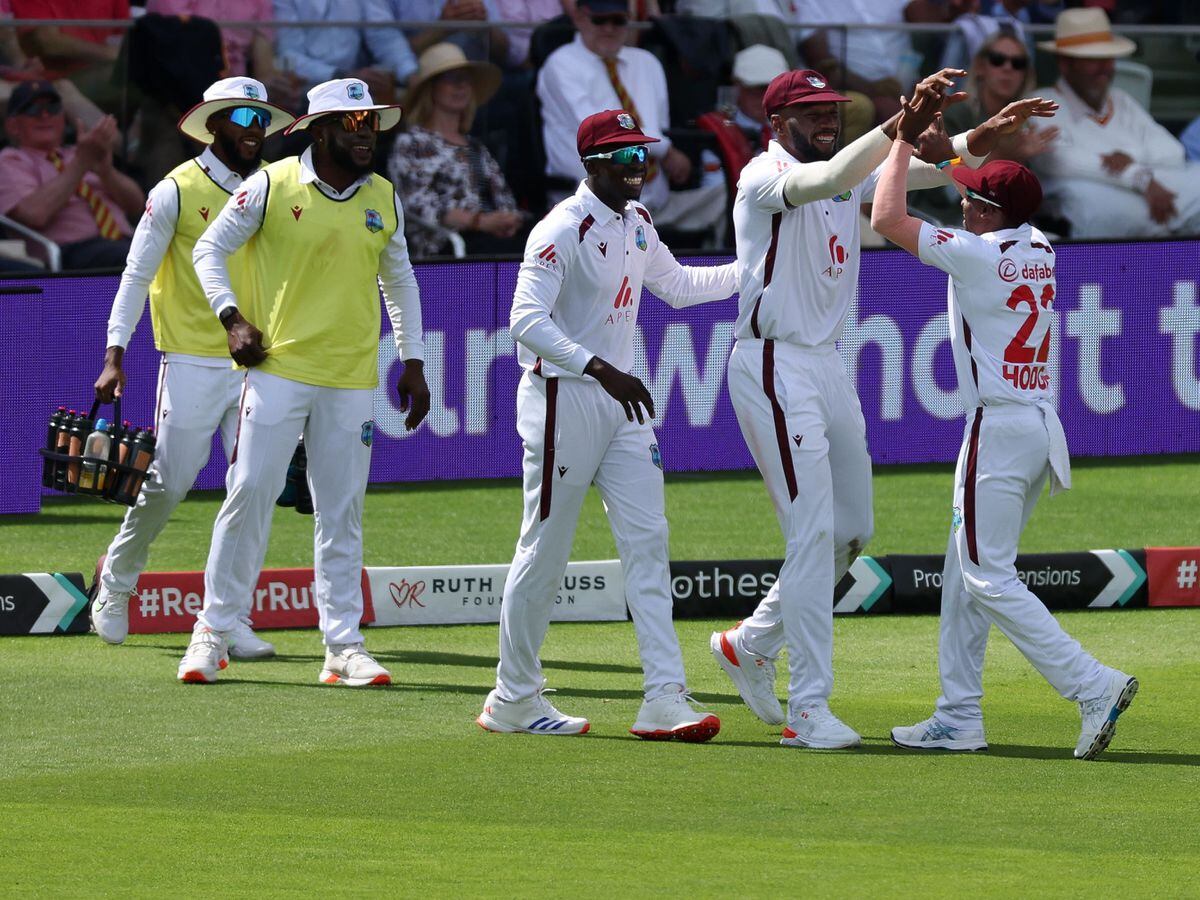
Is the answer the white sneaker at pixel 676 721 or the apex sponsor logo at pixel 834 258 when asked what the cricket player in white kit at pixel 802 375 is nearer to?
the apex sponsor logo at pixel 834 258

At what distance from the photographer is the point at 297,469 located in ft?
30.6

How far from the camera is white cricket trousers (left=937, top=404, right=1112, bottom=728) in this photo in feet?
23.2

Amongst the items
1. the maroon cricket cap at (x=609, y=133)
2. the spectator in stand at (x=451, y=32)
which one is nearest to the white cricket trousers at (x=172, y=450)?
the maroon cricket cap at (x=609, y=133)

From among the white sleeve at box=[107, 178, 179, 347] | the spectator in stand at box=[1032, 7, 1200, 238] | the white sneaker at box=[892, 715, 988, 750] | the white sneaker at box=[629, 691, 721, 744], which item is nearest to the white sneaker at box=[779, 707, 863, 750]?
the white sneaker at box=[892, 715, 988, 750]

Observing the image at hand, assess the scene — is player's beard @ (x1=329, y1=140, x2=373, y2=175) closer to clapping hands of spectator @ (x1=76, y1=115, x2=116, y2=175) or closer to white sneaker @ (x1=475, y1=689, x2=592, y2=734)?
white sneaker @ (x1=475, y1=689, x2=592, y2=734)

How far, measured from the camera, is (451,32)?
13820 mm

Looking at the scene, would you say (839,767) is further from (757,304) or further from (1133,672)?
(1133,672)

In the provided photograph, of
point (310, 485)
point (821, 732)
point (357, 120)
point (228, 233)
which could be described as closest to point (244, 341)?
point (228, 233)

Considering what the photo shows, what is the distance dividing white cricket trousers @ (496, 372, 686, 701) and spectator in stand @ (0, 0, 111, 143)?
20.7 feet

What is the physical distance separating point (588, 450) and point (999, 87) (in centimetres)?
860

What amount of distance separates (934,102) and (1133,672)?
114 inches

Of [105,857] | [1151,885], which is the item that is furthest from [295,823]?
[1151,885]

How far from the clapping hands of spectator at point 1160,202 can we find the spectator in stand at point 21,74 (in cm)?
738

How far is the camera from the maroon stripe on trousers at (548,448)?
7.46 metres
